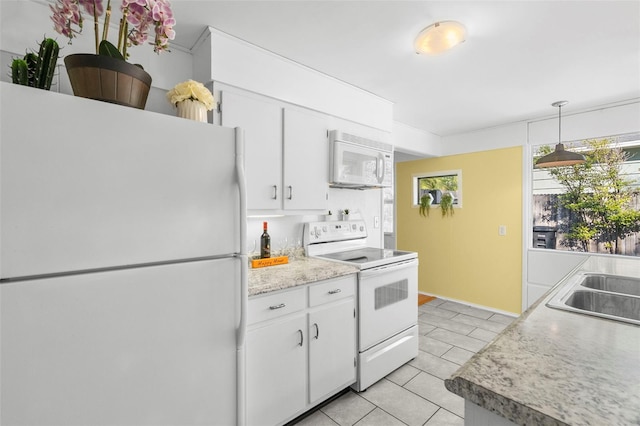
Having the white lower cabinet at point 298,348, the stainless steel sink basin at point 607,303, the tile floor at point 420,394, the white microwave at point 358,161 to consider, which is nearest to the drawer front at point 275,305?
the white lower cabinet at point 298,348

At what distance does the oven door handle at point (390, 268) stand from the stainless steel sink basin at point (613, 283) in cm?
115

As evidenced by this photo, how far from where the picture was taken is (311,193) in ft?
7.88

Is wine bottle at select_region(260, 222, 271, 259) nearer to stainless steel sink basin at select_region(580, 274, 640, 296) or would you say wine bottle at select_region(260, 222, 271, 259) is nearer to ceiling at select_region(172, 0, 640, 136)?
ceiling at select_region(172, 0, 640, 136)

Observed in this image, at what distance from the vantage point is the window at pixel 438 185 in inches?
171

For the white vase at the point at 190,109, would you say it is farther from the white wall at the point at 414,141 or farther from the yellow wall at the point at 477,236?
the yellow wall at the point at 477,236

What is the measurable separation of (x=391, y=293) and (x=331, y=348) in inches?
27.9

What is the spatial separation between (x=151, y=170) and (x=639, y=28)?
Answer: 9.73ft

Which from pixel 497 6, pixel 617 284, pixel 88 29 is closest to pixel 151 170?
pixel 88 29

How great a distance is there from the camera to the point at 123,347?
1055 mm

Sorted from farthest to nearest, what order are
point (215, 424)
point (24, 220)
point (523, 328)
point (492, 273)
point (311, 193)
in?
point (492, 273) < point (311, 193) < point (215, 424) < point (523, 328) < point (24, 220)

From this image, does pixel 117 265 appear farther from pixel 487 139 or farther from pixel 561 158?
pixel 487 139

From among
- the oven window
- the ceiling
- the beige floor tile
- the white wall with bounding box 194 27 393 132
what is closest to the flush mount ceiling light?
the ceiling

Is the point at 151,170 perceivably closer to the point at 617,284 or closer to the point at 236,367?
the point at 236,367

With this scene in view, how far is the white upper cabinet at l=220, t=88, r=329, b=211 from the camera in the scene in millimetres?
2025
